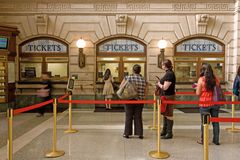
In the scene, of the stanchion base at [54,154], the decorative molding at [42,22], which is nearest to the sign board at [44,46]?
the decorative molding at [42,22]

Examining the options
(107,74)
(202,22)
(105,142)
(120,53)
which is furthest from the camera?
(120,53)

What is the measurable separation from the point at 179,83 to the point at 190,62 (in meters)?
1.05

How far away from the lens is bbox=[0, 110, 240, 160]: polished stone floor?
5199 mm

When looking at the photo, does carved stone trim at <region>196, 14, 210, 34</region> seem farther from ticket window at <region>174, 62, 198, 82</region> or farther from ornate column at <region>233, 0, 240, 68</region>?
ticket window at <region>174, 62, 198, 82</region>

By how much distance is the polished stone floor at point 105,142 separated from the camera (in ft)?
17.1

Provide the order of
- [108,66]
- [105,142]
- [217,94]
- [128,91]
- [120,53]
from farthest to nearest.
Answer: [108,66] < [120,53] < [128,91] < [105,142] < [217,94]

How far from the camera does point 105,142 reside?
613 cm

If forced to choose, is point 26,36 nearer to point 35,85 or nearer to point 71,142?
point 35,85

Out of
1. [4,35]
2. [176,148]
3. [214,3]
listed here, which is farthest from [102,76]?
[176,148]

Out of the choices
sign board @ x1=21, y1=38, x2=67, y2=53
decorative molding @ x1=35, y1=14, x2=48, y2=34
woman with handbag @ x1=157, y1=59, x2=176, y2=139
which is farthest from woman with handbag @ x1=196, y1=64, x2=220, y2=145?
decorative molding @ x1=35, y1=14, x2=48, y2=34

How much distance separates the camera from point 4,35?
9.90 meters

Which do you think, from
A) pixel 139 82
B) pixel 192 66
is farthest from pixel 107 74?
pixel 139 82

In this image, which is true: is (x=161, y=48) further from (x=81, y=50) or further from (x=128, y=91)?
(x=128, y=91)

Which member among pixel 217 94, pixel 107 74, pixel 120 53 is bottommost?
pixel 217 94
